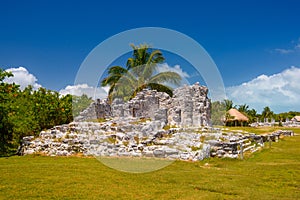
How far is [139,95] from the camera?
2170 cm

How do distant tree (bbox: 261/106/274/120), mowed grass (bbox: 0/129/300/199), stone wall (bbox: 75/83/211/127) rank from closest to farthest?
mowed grass (bbox: 0/129/300/199) → stone wall (bbox: 75/83/211/127) → distant tree (bbox: 261/106/274/120)

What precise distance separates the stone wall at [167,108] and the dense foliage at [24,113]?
2.10 m

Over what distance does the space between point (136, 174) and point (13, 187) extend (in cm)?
387

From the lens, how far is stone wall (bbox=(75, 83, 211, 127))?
60.2 feet

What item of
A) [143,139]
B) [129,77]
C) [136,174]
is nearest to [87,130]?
[143,139]

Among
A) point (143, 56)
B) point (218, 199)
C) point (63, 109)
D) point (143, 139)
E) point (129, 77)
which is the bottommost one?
point (218, 199)

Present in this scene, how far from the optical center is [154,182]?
8570 mm

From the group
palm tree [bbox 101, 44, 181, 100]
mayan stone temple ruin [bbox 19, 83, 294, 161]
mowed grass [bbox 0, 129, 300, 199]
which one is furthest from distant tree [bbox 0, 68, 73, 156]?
mowed grass [bbox 0, 129, 300, 199]

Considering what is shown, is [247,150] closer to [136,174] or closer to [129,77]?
[136,174]

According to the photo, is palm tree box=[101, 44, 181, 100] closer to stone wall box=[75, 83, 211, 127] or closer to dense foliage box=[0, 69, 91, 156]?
stone wall box=[75, 83, 211, 127]

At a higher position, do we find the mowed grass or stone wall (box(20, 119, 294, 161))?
stone wall (box(20, 119, 294, 161))

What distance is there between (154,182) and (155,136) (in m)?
6.23

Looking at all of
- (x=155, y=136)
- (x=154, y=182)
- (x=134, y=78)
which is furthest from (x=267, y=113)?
(x=154, y=182)

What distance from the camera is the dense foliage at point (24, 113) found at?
631 inches
